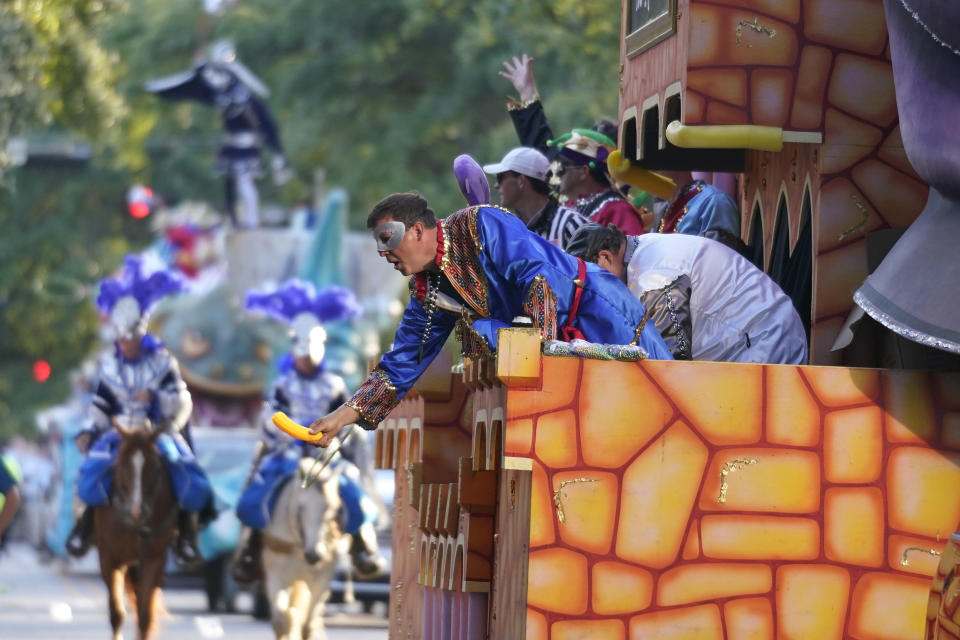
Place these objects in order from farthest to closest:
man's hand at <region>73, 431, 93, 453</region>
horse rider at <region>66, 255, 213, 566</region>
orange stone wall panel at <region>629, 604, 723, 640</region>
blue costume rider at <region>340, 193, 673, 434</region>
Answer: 1. man's hand at <region>73, 431, 93, 453</region>
2. horse rider at <region>66, 255, 213, 566</region>
3. blue costume rider at <region>340, 193, 673, 434</region>
4. orange stone wall panel at <region>629, 604, 723, 640</region>

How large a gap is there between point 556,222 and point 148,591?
23.8 feet

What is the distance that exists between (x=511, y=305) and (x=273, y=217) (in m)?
40.2

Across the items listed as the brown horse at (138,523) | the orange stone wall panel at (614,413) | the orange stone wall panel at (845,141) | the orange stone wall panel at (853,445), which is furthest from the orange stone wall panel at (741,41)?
the brown horse at (138,523)

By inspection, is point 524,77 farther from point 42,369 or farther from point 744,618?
point 42,369

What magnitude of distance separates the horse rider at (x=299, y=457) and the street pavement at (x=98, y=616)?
1.46m

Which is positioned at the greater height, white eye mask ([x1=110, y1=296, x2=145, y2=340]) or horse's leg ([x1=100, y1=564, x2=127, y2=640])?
white eye mask ([x1=110, y1=296, x2=145, y2=340])

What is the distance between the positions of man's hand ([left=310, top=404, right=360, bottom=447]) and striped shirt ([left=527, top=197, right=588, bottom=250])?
2.04 meters

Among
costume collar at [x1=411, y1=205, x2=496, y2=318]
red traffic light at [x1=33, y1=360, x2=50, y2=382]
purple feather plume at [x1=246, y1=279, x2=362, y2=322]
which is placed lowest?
costume collar at [x1=411, y1=205, x2=496, y2=318]

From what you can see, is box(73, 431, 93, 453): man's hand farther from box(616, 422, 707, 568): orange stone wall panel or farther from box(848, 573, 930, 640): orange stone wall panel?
box(848, 573, 930, 640): orange stone wall panel

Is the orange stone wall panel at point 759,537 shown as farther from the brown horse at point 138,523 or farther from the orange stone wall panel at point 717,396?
the brown horse at point 138,523

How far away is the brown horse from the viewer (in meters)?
15.9

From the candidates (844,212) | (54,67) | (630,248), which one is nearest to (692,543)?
(630,248)

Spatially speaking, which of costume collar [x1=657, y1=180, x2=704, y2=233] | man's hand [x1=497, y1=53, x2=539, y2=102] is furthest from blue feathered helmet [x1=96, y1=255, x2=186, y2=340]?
costume collar [x1=657, y1=180, x2=704, y2=233]

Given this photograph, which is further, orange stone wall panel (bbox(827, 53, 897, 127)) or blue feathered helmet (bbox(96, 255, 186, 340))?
blue feathered helmet (bbox(96, 255, 186, 340))
